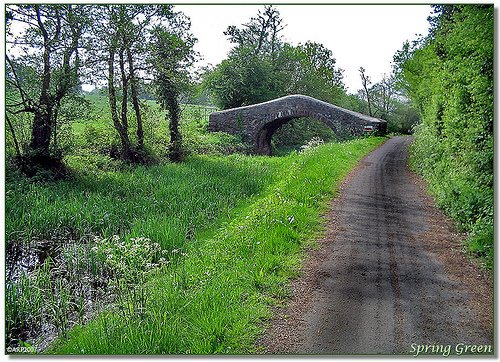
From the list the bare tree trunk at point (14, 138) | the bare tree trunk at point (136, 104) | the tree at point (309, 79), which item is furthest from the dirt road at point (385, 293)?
the tree at point (309, 79)

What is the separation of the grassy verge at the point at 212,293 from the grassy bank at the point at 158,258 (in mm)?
15

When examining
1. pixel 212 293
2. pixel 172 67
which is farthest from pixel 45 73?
pixel 212 293

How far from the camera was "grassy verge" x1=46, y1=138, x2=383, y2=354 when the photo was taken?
15.3ft

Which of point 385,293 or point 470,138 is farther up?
point 470,138

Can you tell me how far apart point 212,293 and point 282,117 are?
2123 centimetres

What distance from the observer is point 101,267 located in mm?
7430

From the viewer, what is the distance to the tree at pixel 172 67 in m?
16.1

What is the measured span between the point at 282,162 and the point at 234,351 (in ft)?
49.7

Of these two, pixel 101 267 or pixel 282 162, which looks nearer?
pixel 101 267

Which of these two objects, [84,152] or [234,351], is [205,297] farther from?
[84,152]

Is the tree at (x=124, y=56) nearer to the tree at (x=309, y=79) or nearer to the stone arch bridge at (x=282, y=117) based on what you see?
the stone arch bridge at (x=282, y=117)

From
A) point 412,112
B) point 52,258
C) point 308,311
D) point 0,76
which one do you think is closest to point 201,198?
point 52,258

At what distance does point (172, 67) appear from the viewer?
17.4m

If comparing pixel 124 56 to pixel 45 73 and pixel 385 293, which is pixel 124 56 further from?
pixel 385 293
